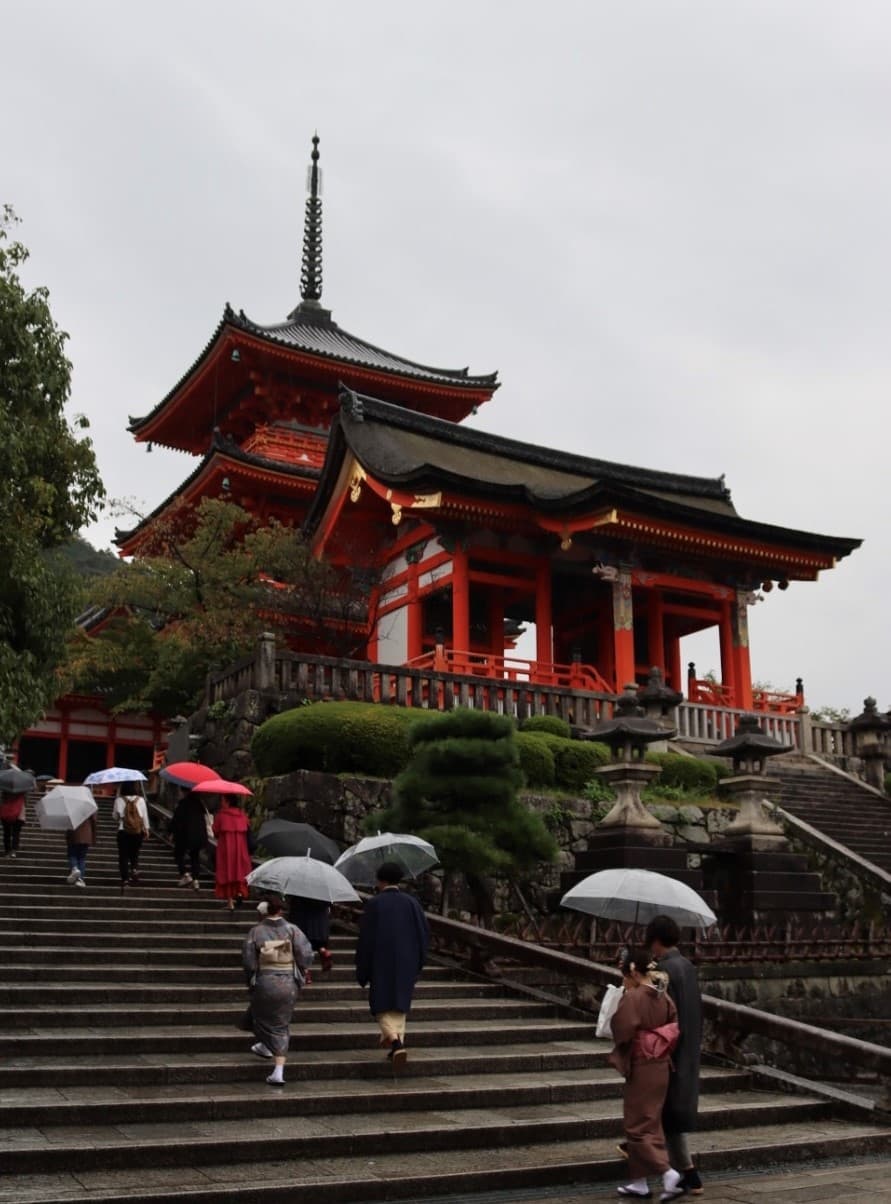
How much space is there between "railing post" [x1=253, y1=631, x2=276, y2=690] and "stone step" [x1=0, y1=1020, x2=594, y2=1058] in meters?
8.40

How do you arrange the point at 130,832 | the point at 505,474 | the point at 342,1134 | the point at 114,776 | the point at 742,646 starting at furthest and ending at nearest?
1. the point at 505,474
2. the point at 742,646
3. the point at 114,776
4. the point at 130,832
5. the point at 342,1134

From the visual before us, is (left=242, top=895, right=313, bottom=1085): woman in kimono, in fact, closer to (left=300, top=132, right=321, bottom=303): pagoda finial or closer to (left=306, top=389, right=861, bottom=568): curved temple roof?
(left=306, top=389, right=861, bottom=568): curved temple roof

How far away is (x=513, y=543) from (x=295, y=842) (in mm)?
13349

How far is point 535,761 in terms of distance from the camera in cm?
1720

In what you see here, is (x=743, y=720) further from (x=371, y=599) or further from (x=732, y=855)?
(x=371, y=599)

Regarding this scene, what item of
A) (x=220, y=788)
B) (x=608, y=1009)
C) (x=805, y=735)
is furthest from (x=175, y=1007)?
(x=805, y=735)

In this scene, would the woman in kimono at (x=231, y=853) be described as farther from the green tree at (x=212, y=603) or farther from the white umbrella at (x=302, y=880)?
the green tree at (x=212, y=603)

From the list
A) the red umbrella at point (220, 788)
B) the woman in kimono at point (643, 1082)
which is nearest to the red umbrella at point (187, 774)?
the red umbrella at point (220, 788)

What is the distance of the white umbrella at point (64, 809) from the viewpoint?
556 inches

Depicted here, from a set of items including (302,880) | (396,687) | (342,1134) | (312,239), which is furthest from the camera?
(312,239)

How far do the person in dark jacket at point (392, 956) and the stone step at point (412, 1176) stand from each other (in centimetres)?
147

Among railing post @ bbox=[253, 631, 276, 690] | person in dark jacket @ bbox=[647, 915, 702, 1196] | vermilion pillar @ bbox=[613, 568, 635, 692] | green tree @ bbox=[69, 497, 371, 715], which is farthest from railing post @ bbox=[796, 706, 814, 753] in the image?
person in dark jacket @ bbox=[647, 915, 702, 1196]

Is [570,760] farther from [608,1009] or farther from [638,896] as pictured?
[608,1009]

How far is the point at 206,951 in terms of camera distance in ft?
37.4
